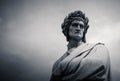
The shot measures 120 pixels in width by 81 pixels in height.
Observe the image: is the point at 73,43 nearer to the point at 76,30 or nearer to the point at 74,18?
the point at 76,30

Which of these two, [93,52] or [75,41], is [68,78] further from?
[75,41]

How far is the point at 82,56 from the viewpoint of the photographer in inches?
299

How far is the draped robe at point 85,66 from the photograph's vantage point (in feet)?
23.2

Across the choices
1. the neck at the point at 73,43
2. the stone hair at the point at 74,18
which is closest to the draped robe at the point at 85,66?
the neck at the point at 73,43

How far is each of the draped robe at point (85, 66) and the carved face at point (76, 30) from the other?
54 cm

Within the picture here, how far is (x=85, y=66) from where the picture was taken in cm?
720

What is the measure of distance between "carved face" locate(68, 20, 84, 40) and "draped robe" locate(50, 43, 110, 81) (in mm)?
539

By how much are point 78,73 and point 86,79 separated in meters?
0.26

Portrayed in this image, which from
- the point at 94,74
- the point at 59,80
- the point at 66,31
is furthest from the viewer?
the point at 66,31

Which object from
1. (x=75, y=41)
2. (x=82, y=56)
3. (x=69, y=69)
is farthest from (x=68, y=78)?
(x=75, y=41)

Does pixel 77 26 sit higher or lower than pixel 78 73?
higher

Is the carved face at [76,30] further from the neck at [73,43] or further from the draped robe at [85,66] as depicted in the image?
the draped robe at [85,66]

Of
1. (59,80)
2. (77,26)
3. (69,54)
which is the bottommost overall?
(59,80)

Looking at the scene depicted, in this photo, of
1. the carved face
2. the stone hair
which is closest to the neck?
the carved face
